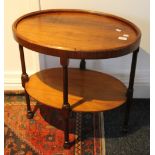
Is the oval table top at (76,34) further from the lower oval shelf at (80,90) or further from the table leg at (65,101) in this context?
the lower oval shelf at (80,90)

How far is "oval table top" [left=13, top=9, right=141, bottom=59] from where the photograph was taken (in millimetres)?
1354

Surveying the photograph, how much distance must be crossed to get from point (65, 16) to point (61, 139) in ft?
2.55

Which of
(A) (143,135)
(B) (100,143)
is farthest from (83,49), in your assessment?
(A) (143,135)

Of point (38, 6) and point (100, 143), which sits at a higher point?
point (38, 6)

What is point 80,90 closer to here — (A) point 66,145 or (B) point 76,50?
(A) point 66,145

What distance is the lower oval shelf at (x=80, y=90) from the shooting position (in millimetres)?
1632

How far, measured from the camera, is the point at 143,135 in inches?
70.1

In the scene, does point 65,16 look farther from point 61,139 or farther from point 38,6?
point 61,139

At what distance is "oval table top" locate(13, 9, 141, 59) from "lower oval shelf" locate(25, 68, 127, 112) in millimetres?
375

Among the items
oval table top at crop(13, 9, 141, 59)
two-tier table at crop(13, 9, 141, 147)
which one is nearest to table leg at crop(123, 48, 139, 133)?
two-tier table at crop(13, 9, 141, 147)

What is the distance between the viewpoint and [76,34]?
1.54m

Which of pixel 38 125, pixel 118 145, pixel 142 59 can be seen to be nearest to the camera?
pixel 118 145

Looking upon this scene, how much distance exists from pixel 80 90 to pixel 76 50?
1.54ft

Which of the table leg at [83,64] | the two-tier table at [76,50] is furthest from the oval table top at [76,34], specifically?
the table leg at [83,64]
